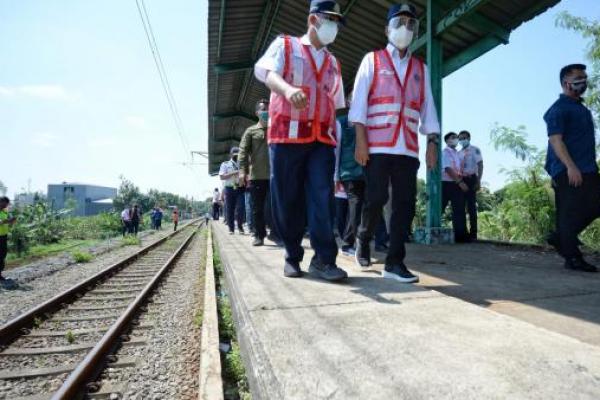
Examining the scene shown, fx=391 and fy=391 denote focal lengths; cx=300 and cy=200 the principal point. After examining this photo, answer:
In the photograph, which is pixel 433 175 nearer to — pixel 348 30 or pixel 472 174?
pixel 472 174

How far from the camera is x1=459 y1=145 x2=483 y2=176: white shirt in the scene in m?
6.77

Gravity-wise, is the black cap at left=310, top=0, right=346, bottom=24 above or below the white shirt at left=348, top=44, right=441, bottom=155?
above

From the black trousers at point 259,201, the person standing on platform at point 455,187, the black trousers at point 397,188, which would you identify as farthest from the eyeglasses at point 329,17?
the person standing on platform at point 455,187

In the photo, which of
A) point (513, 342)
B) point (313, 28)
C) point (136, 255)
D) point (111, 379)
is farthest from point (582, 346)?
point (136, 255)

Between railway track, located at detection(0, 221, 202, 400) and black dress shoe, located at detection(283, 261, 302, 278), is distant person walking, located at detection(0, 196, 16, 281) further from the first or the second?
black dress shoe, located at detection(283, 261, 302, 278)

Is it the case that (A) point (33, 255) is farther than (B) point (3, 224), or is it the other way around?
(A) point (33, 255)

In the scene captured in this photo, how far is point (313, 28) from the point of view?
9.53 feet

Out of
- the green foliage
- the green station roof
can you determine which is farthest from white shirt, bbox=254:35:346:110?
the green station roof

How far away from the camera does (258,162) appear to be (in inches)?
237

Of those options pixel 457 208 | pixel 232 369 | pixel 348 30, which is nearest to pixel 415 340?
pixel 232 369

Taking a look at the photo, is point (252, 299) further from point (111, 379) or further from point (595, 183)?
point (595, 183)

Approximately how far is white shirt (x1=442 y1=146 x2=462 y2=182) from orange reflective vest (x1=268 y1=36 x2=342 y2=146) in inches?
173

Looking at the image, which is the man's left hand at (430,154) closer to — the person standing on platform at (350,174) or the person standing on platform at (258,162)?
the person standing on platform at (350,174)

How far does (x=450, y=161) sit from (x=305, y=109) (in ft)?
15.3
